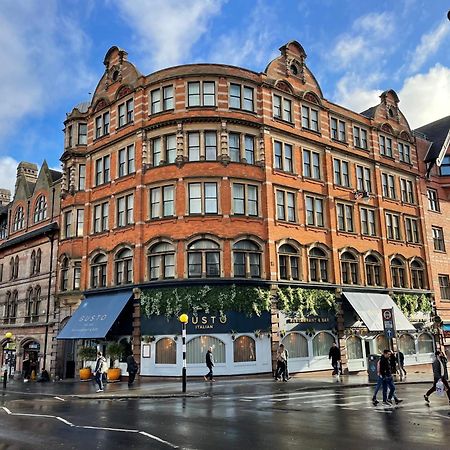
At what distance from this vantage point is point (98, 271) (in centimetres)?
3170

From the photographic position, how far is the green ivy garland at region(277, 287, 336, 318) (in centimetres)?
2811

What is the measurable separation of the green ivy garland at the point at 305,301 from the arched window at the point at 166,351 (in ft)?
21.2

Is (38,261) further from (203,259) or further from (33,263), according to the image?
(203,259)

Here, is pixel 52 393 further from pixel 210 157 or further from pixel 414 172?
pixel 414 172

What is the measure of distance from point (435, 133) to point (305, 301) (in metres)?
24.2

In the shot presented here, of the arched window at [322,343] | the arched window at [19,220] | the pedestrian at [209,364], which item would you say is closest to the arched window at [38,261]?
the arched window at [19,220]

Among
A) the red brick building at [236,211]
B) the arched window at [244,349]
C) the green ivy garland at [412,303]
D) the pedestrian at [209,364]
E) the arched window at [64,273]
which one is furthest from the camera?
→ the green ivy garland at [412,303]

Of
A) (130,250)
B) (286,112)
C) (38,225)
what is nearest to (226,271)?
(130,250)

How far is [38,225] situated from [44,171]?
4.60m

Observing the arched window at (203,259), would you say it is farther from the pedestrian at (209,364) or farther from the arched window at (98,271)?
the arched window at (98,271)

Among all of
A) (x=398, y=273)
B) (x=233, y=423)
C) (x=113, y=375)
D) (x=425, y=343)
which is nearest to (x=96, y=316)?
(x=113, y=375)

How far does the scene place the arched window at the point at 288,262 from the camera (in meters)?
29.2

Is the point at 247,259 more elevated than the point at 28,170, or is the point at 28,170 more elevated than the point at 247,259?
the point at 28,170

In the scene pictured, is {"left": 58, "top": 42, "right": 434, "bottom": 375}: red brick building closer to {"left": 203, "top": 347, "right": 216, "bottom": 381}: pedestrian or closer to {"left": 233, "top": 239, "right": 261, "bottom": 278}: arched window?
{"left": 233, "top": 239, "right": 261, "bottom": 278}: arched window
